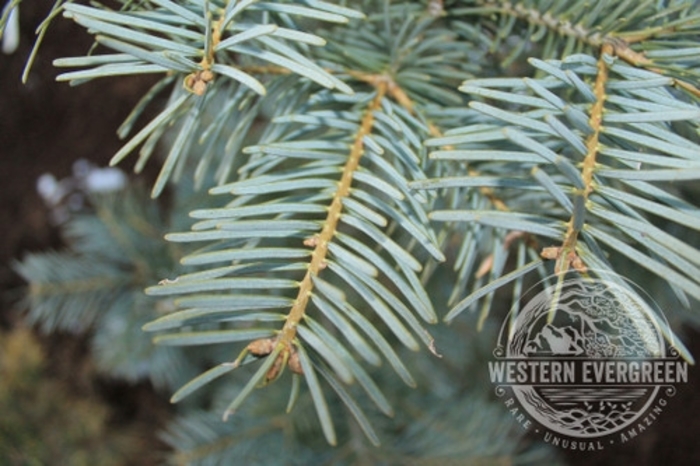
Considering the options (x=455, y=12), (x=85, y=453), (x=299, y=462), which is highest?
(x=455, y=12)

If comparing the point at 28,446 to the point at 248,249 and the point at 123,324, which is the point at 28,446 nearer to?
the point at 123,324

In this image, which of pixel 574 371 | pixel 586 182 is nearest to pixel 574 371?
pixel 574 371

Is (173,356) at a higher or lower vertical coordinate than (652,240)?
lower

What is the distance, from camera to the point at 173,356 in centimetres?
65

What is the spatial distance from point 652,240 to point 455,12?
164mm

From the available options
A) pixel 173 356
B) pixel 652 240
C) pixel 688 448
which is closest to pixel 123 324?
pixel 173 356

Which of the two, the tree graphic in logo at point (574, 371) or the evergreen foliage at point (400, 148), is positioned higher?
the evergreen foliage at point (400, 148)

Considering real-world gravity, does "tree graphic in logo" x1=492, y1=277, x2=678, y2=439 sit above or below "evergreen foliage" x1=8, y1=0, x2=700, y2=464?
below

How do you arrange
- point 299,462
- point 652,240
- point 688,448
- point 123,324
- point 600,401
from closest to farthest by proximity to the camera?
point 652,240 → point 600,401 → point 299,462 → point 123,324 → point 688,448

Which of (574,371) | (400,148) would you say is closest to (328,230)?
(400,148)

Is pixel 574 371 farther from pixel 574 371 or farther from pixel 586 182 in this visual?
pixel 586 182

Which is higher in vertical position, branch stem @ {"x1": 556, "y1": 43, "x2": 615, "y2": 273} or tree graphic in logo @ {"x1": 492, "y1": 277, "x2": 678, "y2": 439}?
branch stem @ {"x1": 556, "y1": 43, "x2": 615, "y2": 273}

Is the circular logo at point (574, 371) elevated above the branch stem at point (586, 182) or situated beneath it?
situated beneath

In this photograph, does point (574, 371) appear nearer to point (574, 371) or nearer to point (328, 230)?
point (574, 371)
